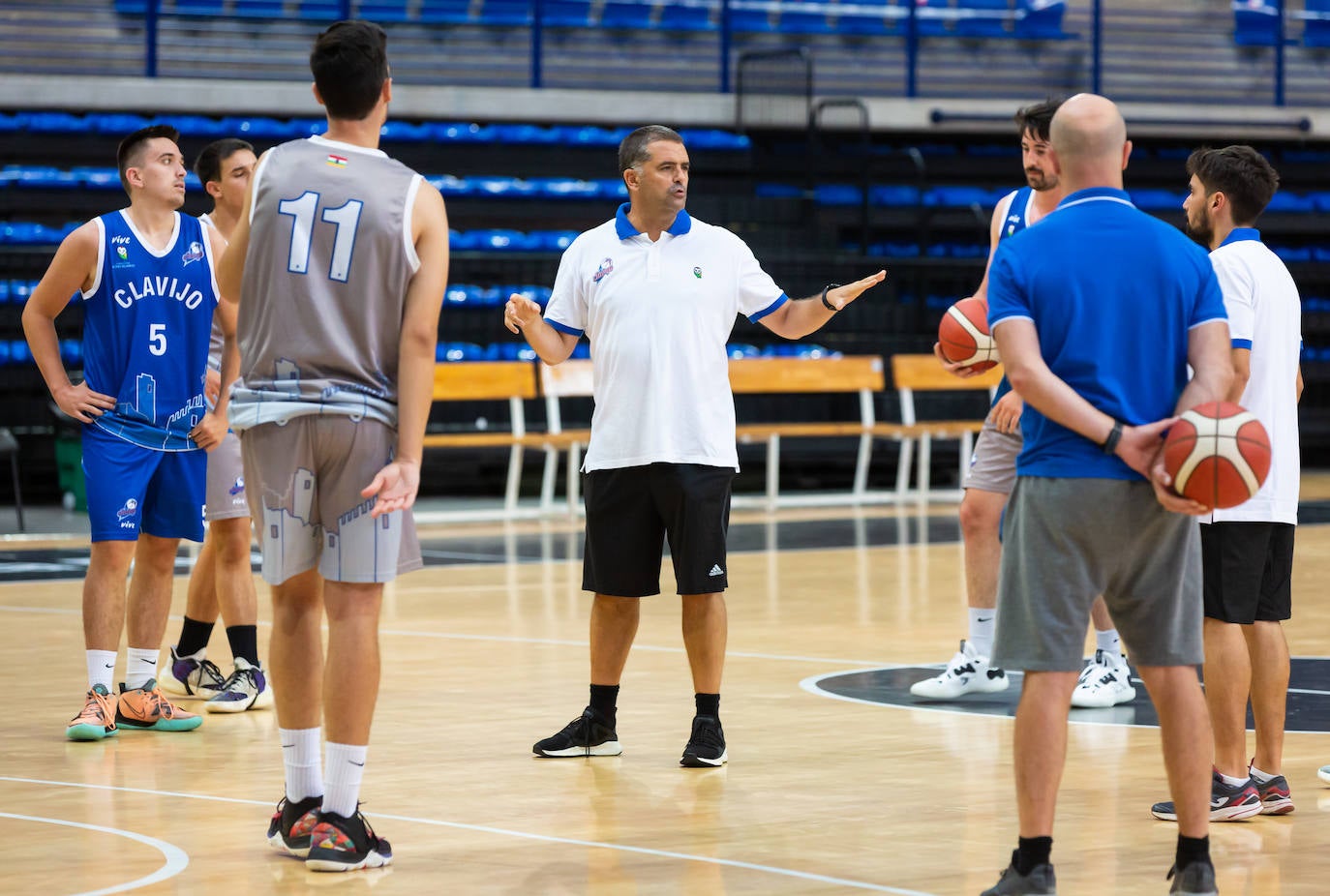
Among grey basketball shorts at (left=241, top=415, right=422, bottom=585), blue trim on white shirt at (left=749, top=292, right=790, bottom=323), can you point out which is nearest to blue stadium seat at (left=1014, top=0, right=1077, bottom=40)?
blue trim on white shirt at (left=749, top=292, right=790, bottom=323)

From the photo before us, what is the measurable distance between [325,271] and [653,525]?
5.74ft

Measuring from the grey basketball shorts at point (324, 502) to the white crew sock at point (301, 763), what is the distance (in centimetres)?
38

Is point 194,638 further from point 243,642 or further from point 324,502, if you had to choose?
point 324,502

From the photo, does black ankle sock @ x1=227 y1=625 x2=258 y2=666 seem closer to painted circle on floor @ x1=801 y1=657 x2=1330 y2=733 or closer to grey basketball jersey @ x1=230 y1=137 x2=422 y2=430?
painted circle on floor @ x1=801 y1=657 x2=1330 y2=733

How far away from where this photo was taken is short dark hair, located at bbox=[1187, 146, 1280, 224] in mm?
4965

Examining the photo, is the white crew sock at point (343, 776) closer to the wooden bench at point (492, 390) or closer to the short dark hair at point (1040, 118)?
the short dark hair at point (1040, 118)

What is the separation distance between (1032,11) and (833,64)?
2.32m

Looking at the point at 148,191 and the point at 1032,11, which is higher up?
the point at 1032,11

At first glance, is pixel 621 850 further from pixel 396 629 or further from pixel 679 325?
pixel 396 629

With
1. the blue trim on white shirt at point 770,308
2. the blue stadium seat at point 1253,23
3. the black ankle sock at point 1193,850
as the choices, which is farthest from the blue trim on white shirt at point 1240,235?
the blue stadium seat at point 1253,23

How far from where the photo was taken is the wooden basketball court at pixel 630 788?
13.9 ft

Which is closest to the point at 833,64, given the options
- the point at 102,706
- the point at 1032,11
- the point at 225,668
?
the point at 1032,11

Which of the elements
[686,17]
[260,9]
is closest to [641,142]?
[260,9]

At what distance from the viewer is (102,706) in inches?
238
